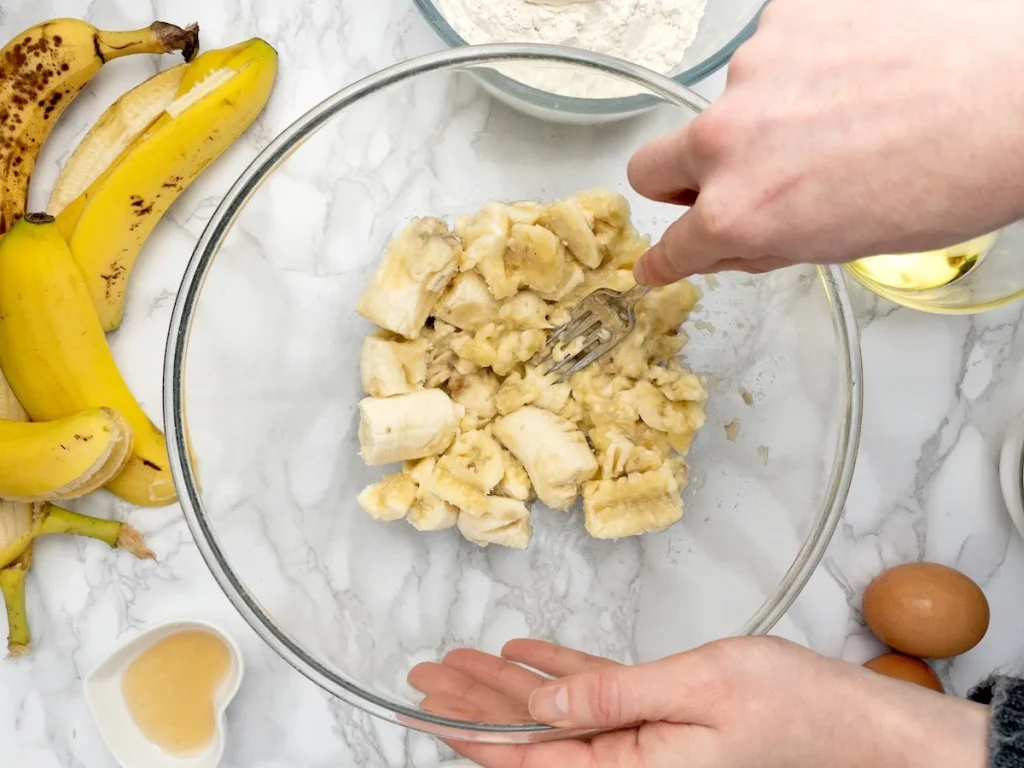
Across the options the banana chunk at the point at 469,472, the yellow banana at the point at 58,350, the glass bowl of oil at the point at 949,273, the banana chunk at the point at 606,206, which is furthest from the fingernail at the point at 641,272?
the yellow banana at the point at 58,350

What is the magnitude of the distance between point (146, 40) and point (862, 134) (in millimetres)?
912

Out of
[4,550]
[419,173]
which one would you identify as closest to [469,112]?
[419,173]

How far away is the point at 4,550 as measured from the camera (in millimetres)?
1052

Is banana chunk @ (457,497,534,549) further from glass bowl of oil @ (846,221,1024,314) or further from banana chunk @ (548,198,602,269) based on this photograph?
glass bowl of oil @ (846,221,1024,314)

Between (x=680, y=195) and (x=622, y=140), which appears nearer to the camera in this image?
(x=680, y=195)

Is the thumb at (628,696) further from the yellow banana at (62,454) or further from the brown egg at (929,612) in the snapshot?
the yellow banana at (62,454)

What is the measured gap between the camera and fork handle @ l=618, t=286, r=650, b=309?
954 mm

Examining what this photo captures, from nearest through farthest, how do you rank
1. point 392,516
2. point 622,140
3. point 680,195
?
point 680,195, point 392,516, point 622,140

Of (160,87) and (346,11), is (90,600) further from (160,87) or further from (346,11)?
(346,11)

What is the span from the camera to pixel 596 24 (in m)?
1.04

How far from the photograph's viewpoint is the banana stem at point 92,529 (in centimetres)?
106

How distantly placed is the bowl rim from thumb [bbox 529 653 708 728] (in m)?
0.08

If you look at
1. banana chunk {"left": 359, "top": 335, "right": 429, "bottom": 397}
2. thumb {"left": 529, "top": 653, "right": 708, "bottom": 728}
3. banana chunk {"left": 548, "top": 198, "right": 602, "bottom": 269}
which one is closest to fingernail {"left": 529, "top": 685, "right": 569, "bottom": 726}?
thumb {"left": 529, "top": 653, "right": 708, "bottom": 728}

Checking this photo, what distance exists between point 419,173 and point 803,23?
23.6 inches
